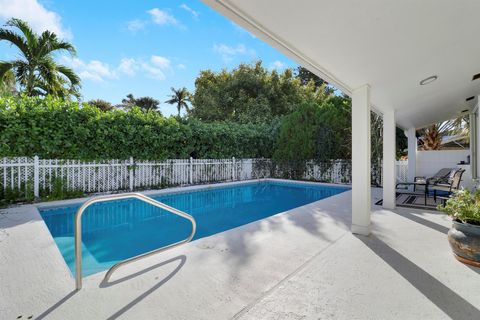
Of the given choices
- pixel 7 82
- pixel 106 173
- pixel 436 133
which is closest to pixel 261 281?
pixel 106 173

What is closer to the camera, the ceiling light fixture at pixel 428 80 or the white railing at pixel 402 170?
the ceiling light fixture at pixel 428 80

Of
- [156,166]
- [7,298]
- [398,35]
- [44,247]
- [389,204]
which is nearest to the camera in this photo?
[7,298]

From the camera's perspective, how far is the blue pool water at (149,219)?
14.8 ft

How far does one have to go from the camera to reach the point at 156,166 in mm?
10031

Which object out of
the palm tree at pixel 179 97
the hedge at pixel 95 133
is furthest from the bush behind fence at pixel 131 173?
the palm tree at pixel 179 97

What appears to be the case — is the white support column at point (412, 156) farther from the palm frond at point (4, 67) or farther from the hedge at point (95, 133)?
the palm frond at point (4, 67)

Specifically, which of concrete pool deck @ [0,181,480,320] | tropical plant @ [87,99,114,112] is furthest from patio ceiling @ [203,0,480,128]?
tropical plant @ [87,99,114,112]

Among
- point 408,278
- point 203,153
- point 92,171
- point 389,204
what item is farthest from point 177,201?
point 408,278

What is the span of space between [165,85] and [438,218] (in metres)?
29.3

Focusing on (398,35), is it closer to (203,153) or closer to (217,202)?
(217,202)

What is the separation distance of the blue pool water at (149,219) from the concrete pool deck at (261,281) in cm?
79

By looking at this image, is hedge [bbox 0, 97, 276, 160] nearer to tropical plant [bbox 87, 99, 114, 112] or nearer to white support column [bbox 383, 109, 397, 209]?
white support column [bbox 383, 109, 397, 209]

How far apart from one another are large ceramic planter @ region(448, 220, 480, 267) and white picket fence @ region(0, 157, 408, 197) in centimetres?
901

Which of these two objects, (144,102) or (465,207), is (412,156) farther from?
(144,102)
